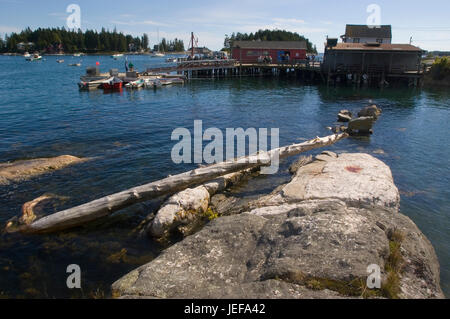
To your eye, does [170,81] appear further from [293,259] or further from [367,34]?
[293,259]

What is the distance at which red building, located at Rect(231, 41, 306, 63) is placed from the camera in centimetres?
6831

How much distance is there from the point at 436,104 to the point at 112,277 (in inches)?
1610

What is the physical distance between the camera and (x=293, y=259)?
665cm

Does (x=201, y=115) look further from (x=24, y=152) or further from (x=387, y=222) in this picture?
(x=387, y=222)

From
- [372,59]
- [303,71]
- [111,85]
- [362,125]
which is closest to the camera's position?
[362,125]

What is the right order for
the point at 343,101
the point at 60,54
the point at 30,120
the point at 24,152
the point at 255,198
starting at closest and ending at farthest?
1. the point at 255,198
2. the point at 24,152
3. the point at 30,120
4. the point at 343,101
5. the point at 60,54

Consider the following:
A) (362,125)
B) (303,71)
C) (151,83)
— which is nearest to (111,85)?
(151,83)

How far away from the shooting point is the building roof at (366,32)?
68250 mm

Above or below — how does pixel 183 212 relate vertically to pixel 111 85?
below

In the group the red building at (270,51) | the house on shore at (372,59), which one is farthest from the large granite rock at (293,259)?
the red building at (270,51)

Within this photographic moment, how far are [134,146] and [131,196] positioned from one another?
936cm

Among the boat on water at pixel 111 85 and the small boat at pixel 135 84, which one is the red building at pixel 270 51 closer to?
the small boat at pixel 135 84

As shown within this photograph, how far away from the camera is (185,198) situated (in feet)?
38.3
